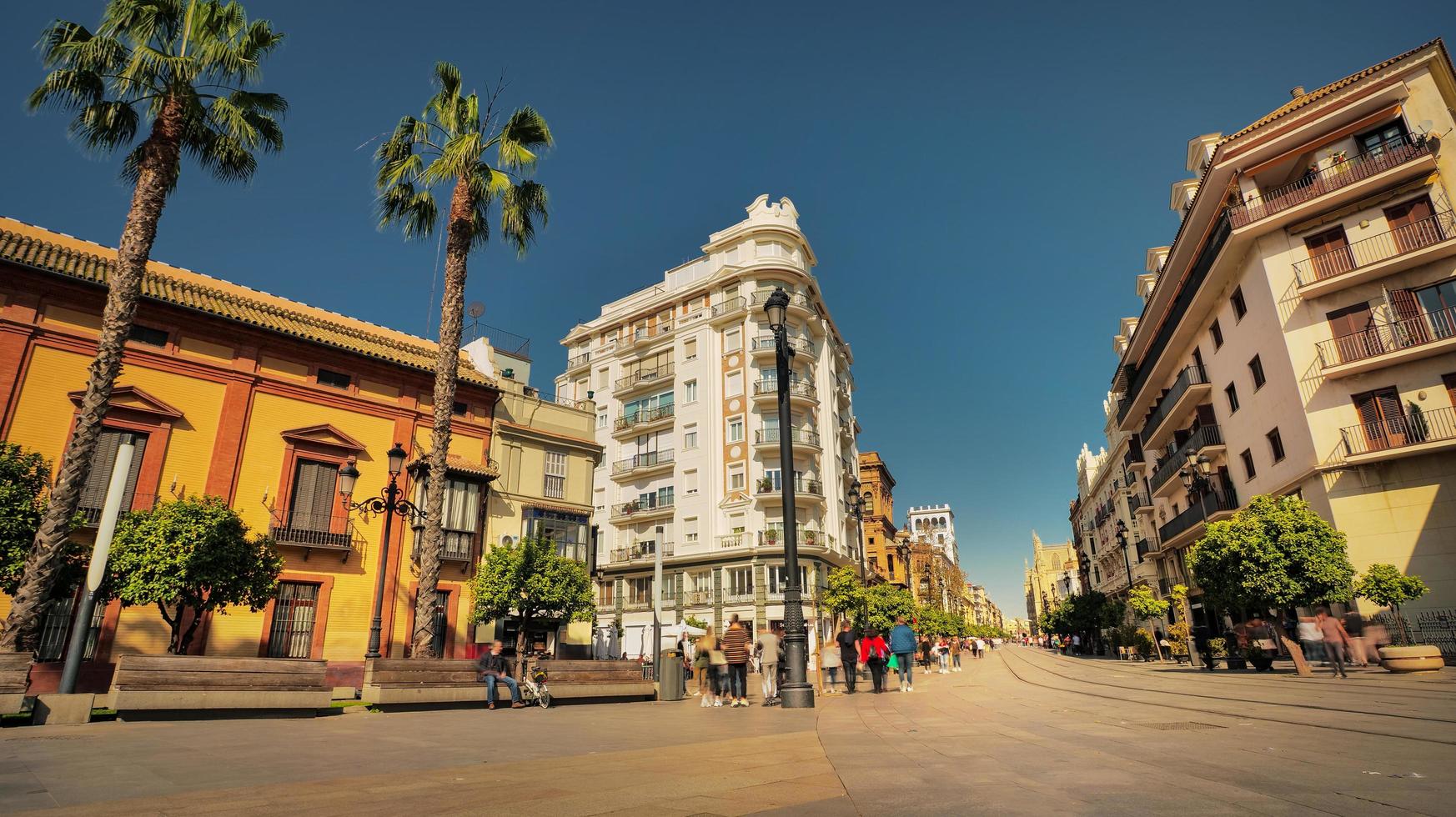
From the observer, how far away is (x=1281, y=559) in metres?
17.8

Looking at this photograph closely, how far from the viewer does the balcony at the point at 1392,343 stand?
19.1 metres

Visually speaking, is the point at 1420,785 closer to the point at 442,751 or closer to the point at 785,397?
the point at 442,751

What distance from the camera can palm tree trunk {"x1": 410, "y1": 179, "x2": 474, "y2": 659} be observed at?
51.8 feet

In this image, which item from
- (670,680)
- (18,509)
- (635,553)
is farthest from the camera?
(635,553)

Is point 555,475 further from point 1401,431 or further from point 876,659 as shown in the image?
point 1401,431

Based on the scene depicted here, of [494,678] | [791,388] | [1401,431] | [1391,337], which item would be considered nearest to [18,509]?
[494,678]

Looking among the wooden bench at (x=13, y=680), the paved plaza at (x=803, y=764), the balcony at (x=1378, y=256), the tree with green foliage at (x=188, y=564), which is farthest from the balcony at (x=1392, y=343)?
the tree with green foliage at (x=188, y=564)

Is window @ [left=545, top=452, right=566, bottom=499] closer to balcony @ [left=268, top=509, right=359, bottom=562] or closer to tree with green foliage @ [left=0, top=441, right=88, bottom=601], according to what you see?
balcony @ [left=268, top=509, right=359, bottom=562]

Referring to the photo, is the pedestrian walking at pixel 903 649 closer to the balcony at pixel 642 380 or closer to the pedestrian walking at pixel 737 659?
the pedestrian walking at pixel 737 659

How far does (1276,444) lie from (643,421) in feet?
113

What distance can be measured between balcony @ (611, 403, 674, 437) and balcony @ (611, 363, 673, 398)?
5.32 ft

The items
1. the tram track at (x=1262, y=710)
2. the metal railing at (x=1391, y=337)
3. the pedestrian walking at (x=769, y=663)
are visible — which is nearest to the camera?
the tram track at (x=1262, y=710)

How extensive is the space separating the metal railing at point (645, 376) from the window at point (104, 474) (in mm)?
31007

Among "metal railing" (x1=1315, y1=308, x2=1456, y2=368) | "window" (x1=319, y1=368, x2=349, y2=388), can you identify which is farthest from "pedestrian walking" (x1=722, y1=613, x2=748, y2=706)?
"metal railing" (x1=1315, y1=308, x2=1456, y2=368)
